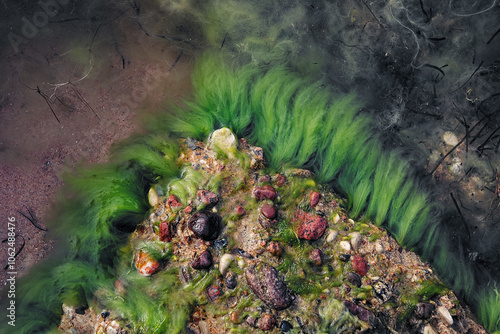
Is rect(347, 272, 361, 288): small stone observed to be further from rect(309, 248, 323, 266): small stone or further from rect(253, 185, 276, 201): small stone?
rect(253, 185, 276, 201): small stone

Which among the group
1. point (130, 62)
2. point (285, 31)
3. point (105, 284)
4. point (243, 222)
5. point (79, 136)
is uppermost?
point (285, 31)

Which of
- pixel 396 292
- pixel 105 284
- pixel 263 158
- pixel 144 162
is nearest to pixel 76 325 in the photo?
pixel 105 284

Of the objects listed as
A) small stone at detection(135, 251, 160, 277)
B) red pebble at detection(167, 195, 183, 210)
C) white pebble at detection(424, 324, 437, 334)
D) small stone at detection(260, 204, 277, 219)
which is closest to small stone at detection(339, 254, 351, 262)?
small stone at detection(260, 204, 277, 219)

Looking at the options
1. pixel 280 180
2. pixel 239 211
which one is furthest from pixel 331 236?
pixel 239 211

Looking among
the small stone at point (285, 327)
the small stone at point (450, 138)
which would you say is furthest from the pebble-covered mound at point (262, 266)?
the small stone at point (450, 138)

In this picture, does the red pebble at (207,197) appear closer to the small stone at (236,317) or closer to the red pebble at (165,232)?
the red pebble at (165,232)

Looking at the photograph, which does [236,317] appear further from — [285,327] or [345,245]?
[345,245]

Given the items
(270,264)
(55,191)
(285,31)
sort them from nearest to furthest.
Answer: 1. (270,264)
2. (55,191)
3. (285,31)

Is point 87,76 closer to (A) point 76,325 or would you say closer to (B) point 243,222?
(B) point 243,222
